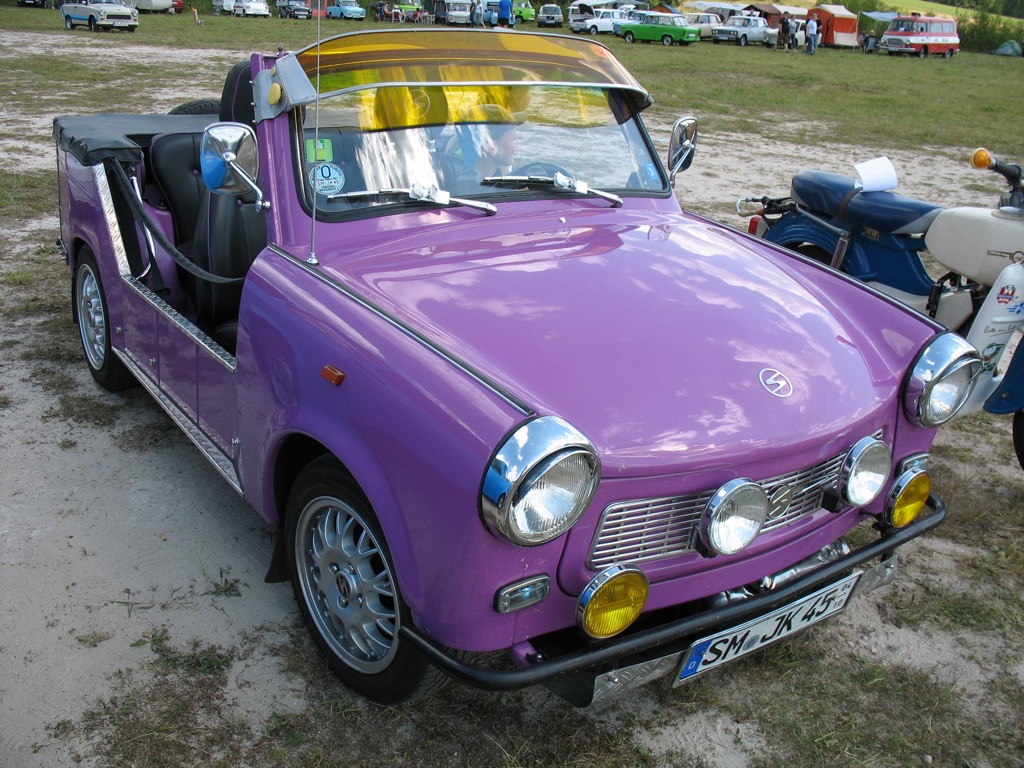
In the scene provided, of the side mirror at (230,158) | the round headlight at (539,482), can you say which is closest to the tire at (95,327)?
the side mirror at (230,158)

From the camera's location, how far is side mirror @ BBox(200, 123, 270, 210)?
282cm

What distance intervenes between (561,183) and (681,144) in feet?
2.20

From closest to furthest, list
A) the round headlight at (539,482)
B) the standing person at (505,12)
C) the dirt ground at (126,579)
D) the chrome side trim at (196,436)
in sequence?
the round headlight at (539,482), the dirt ground at (126,579), the chrome side trim at (196,436), the standing person at (505,12)

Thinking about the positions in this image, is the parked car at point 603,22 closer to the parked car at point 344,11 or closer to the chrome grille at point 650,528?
the parked car at point 344,11

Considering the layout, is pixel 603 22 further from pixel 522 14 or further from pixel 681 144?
pixel 681 144

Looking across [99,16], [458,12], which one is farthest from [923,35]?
[99,16]

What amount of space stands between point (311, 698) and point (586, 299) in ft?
4.78

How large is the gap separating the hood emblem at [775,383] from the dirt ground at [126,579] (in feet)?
3.39

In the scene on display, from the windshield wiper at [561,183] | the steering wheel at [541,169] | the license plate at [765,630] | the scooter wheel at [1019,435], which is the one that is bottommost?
the scooter wheel at [1019,435]

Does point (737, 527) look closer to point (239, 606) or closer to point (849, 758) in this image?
point (849, 758)

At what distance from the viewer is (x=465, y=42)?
3.32 meters

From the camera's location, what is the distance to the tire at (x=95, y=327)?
437cm

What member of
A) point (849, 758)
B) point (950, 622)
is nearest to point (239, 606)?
point (849, 758)

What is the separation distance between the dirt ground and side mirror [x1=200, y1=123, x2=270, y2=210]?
136cm
